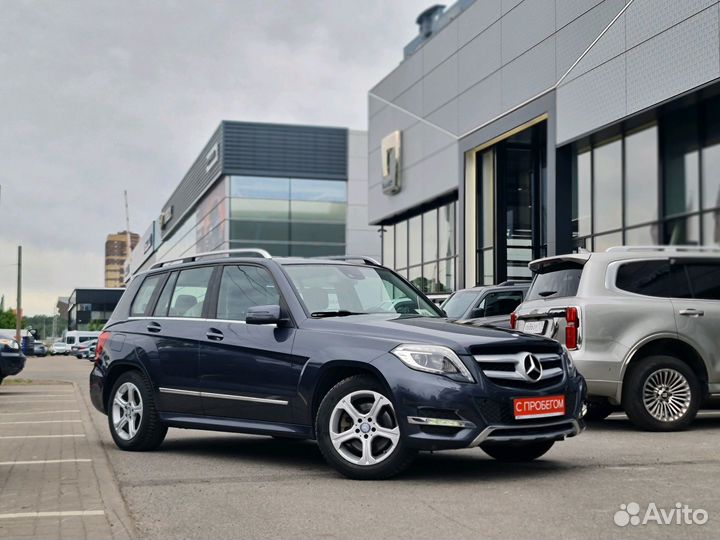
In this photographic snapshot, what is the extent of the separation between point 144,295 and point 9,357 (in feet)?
38.4

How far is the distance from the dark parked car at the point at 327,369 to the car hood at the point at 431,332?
0.03ft

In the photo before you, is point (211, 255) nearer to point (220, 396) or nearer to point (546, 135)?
point (220, 396)

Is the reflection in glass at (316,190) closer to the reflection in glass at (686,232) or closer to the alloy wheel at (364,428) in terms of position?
the reflection in glass at (686,232)

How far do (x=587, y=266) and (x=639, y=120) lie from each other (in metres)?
10.8

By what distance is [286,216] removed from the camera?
5772 centimetres

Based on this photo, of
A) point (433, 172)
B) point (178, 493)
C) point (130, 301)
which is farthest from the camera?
point (433, 172)

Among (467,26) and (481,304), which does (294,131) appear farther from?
(481,304)

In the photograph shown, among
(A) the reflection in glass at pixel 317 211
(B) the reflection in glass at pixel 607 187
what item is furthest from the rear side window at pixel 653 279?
(A) the reflection in glass at pixel 317 211

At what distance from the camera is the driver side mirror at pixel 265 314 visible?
740 cm

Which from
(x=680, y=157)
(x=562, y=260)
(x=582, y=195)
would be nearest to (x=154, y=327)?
(x=562, y=260)

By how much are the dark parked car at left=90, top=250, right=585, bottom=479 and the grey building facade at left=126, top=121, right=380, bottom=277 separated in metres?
47.5

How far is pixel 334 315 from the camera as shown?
24.8ft

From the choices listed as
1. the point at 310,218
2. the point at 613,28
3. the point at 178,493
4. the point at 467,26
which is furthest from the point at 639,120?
the point at 310,218

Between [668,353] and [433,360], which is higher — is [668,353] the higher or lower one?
the lower one
